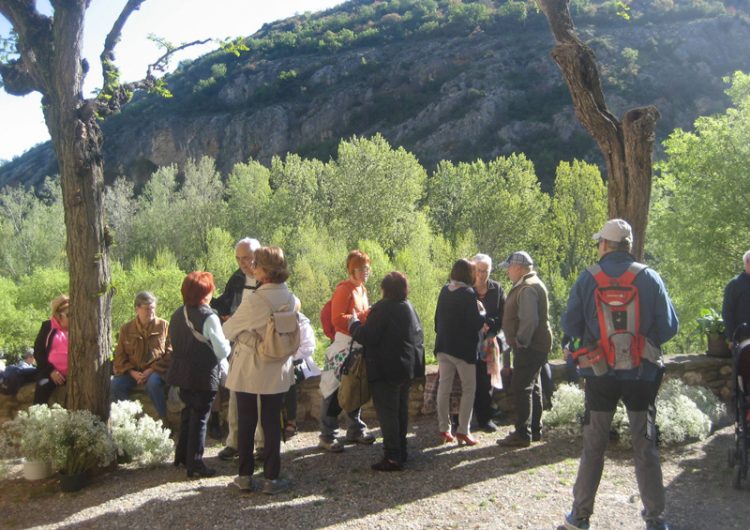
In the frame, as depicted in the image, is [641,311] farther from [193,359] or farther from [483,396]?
[193,359]

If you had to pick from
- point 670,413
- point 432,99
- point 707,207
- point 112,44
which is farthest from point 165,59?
point 432,99

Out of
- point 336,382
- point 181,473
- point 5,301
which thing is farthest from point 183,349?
point 5,301

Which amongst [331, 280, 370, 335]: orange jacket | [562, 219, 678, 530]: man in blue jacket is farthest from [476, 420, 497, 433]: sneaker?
[562, 219, 678, 530]: man in blue jacket

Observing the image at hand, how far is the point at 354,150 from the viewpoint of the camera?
4050cm

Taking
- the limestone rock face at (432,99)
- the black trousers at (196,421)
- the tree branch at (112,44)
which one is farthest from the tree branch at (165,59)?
the limestone rock face at (432,99)

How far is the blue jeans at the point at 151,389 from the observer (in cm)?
591

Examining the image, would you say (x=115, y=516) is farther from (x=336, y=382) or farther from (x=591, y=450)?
(x=591, y=450)

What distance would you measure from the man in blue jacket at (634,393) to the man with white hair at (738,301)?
2.60m

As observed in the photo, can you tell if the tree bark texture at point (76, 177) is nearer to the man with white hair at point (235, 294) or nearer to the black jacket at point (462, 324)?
the man with white hair at point (235, 294)

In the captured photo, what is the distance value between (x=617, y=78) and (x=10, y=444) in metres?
74.6

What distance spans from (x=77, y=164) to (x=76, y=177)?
0.34 feet

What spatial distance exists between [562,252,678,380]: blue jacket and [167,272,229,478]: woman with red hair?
2564mm

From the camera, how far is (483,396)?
248 inches

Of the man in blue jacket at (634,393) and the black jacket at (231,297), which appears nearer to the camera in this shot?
the man in blue jacket at (634,393)
